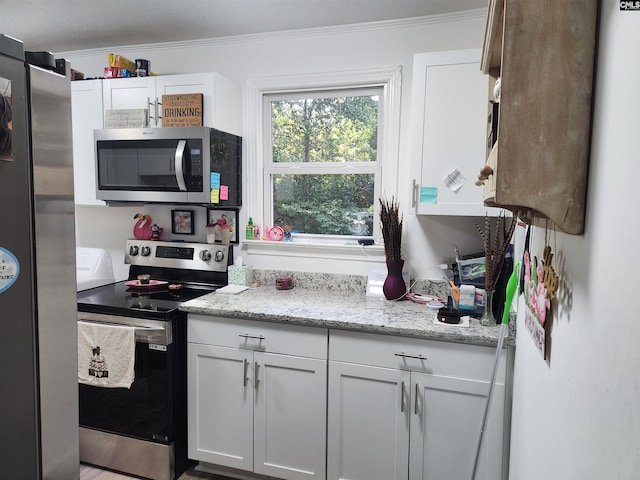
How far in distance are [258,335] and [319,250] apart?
0.75m

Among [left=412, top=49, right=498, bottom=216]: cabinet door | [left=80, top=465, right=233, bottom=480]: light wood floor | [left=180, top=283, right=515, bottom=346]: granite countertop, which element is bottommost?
[left=80, top=465, right=233, bottom=480]: light wood floor

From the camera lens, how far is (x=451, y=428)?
1.85 metres

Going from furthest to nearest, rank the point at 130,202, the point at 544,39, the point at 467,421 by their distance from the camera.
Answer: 1. the point at 130,202
2. the point at 467,421
3. the point at 544,39

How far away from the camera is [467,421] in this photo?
1.82m

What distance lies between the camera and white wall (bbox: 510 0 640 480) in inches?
23.6

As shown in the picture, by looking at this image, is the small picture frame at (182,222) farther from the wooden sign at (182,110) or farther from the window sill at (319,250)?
the wooden sign at (182,110)

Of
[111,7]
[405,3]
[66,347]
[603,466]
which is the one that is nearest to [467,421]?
[603,466]

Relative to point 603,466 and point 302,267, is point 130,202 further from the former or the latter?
point 603,466

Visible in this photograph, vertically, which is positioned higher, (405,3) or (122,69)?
(405,3)

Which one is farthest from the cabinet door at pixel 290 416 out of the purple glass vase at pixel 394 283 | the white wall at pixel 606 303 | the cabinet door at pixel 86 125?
the cabinet door at pixel 86 125

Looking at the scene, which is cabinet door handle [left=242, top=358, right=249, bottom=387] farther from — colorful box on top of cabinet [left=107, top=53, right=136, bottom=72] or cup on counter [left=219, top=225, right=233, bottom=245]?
colorful box on top of cabinet [left=107, top=53, right=136, bottom=72]

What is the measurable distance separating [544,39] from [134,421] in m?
2.41

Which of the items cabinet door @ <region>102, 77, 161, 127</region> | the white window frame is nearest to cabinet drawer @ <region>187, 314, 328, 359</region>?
the white window frame

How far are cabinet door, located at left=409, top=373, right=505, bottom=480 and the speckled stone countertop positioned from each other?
20cm
